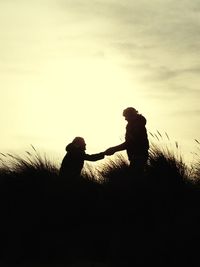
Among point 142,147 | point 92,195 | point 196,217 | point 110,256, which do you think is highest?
point 142,147

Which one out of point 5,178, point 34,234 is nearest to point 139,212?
point 34,234

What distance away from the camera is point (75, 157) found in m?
11.6

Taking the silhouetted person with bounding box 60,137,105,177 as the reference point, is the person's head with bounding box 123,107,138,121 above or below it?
above

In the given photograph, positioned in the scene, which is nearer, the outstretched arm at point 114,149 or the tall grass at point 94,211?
the tall grass at point 94,211

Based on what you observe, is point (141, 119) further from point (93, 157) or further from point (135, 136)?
point (93, 157)

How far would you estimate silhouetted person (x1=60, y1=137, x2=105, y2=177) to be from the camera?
1103 cm

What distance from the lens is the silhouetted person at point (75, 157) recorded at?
434 inches

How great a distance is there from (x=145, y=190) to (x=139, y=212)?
0.48 m

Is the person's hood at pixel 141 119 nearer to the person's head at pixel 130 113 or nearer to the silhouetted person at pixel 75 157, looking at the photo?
the person's head at pixel 130 113

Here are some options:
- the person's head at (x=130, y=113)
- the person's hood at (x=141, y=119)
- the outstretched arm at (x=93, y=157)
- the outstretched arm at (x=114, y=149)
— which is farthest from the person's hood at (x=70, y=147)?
the person's hood at (x=141, y=119)

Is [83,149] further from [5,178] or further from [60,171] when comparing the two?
[5,178]

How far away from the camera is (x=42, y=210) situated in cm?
984

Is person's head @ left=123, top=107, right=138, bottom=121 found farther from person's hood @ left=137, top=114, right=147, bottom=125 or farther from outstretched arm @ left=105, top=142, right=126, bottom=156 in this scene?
outstretched arm @ left=105, top=142, right=126, bottom=156

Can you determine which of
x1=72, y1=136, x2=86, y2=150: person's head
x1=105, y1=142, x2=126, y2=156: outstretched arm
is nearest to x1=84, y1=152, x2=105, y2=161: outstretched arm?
x1=105, y1=142, x2=126, y2=156: outstretched arm
